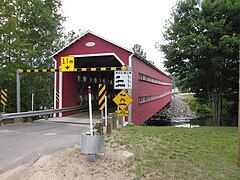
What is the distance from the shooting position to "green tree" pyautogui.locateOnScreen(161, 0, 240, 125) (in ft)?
42.7

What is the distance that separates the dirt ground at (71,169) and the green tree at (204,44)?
890 cm

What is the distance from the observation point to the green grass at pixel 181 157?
4953 mm

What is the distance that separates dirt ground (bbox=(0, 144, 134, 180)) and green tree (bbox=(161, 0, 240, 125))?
890 cm

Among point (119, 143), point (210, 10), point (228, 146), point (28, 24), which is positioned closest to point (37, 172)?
point (119, 143)

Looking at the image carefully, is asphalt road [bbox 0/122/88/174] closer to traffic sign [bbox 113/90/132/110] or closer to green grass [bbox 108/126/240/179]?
green grass [bbox 108/126/240/179]

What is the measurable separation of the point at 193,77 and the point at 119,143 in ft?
26.2

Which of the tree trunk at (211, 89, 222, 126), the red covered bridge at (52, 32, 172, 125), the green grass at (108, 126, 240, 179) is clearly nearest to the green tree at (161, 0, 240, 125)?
the tree trunk at (211, 89, 222, 126)

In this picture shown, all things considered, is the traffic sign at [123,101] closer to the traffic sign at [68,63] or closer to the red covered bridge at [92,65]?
the red covered bridge at [92,65]

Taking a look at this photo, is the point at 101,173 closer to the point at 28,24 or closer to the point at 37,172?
the point at 37,172

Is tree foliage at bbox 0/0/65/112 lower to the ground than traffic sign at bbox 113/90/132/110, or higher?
higher

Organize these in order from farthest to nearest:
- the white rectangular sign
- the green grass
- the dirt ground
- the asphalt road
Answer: the white rectangular sign → the asphalt road → the green grass → the dirt ground

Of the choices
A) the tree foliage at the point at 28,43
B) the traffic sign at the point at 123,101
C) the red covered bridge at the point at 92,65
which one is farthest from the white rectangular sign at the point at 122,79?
the tree foliage at the point at 28,43

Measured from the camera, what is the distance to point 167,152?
6.43 metres

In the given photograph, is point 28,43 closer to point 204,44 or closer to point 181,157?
point 204,44
